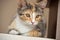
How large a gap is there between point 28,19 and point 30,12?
9 centimetres

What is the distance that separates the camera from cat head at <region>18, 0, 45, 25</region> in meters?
1.49

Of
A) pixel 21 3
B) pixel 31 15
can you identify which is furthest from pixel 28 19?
pixel 21 3

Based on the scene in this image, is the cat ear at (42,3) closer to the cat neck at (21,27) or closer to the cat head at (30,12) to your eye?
the cat head at (30,12)

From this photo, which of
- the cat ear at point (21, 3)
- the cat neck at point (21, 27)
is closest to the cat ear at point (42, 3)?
the cat ear at point (21, 3)

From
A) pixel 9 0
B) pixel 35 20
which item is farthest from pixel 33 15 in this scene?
pixel 9 0

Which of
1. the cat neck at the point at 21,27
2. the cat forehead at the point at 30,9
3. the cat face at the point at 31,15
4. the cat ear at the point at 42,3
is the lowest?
the cat neck at the point at 21,27

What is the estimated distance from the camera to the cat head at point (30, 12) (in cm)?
149

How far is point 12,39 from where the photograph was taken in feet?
4.97

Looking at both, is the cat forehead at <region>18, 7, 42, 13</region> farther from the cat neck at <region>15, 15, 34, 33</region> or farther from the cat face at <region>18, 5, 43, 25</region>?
the cat neck at <region>15, 15, 34, 33</region>

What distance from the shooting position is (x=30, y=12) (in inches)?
59.7

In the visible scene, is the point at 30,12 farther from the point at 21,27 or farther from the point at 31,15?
the point at 21,27

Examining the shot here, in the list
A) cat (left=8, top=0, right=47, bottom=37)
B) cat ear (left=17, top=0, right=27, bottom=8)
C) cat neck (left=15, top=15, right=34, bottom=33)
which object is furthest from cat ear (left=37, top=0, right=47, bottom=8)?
cat neck (left=15, top=15, right=34, bottom=33)

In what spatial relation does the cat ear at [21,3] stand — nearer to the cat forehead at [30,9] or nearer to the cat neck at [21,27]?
the cat forehead at [30,9]

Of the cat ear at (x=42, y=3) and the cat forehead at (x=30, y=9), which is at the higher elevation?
the cat ear at (x=42, y=3)
